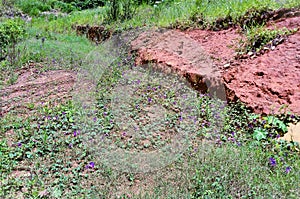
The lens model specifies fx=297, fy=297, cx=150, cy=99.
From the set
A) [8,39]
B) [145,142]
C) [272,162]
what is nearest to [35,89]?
[8,39]

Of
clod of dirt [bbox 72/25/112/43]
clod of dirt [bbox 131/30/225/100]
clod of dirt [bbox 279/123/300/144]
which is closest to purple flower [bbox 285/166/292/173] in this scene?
clod of dirt [bbox 279/123/300/144]

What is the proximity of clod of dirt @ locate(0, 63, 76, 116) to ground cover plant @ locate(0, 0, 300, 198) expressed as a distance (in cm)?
10

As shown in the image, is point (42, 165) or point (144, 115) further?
point (144, 115)

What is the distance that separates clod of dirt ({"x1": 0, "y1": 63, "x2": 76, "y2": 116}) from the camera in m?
4.32

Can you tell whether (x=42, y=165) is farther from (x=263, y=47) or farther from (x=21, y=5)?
(x=21, y=5)

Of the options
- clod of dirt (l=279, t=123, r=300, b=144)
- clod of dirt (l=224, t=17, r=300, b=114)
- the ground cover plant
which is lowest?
the ground cover plant

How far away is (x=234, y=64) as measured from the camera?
14.1 ft

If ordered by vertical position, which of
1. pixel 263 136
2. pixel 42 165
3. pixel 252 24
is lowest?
pixel 42 165

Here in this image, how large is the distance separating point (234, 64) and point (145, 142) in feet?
6.04

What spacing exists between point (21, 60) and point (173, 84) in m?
3.30

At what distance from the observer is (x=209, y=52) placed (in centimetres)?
470

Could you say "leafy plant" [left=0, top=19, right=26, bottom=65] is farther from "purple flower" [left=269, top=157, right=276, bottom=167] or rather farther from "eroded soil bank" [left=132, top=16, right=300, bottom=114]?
"purple flower" [left=269, top=157, right=276, bottom=167]

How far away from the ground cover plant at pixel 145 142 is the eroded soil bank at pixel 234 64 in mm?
178

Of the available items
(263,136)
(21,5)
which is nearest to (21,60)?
(263,136)
